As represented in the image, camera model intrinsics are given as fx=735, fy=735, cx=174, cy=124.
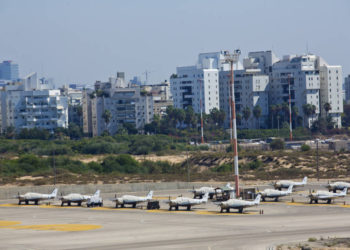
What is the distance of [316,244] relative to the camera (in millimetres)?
45750

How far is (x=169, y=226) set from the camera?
58438 mm

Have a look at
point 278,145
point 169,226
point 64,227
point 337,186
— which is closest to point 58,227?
point 64,227

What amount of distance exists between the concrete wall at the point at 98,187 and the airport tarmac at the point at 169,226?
12067mm

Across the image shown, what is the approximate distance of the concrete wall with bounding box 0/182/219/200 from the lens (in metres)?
89.9

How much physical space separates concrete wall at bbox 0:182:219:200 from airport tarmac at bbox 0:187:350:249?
12067mm

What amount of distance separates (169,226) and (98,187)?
36460 mm

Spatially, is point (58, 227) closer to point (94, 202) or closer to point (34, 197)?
point (94, 202)

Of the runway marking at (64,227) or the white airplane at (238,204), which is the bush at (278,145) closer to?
the white airplane at (238,204)

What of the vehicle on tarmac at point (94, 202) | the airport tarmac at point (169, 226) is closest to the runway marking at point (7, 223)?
the airport tarmac at point (169, 226)

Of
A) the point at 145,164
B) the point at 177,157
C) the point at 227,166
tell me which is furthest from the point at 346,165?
the point at 177,157

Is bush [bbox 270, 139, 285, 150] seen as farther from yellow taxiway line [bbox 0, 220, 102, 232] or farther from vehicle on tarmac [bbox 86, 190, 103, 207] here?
yellow taxiway line [bbox 0, 220, 102, 232]

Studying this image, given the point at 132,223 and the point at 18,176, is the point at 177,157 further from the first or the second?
the point at 132,223

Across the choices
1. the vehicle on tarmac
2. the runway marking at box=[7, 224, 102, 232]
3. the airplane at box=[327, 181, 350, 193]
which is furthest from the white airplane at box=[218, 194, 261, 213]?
the airplane at box=[327, 181, 350, 193]

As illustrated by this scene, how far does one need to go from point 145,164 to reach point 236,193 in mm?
61641
